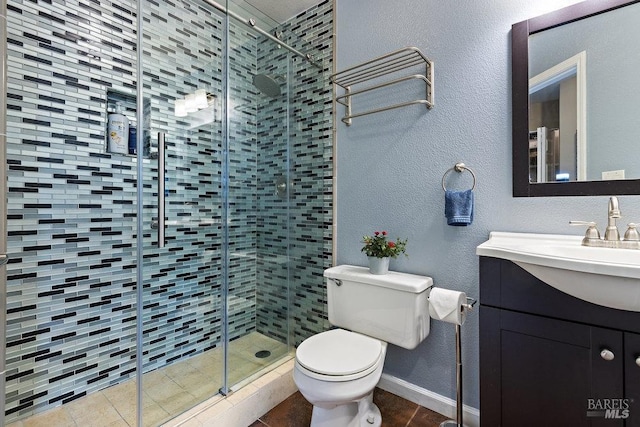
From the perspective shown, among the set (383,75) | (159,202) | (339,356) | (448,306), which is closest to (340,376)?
(339,356)

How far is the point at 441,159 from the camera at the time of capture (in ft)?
5.02

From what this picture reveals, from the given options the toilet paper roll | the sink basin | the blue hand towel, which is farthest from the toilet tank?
the sink basin

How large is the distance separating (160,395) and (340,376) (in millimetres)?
920

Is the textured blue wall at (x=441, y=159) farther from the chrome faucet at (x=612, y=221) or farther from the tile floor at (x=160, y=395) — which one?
the tile floor at (x=160, y=395)

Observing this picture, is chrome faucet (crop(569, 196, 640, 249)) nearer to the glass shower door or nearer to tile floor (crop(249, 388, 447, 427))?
tile floor (crop(249, 388, 447, 427))

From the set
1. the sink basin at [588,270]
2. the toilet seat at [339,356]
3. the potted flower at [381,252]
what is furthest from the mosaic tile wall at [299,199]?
the sink basin at [588,270]

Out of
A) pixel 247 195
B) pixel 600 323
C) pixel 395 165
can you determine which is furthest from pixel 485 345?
pixel 247 195

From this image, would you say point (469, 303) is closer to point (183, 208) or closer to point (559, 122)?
point (559, 122)

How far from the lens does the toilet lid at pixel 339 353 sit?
1.23 metres

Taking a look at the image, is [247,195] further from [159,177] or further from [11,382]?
[11,382]

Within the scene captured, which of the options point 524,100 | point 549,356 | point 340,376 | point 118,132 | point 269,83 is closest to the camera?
point 549,356

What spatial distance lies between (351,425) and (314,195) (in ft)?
4.17

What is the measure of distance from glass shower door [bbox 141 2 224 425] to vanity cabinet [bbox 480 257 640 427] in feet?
4.29

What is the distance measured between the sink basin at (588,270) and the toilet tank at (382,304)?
465 millimetres
